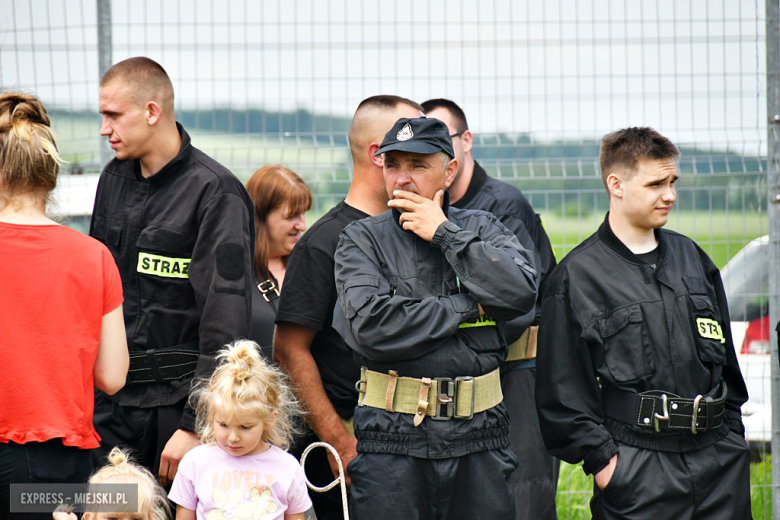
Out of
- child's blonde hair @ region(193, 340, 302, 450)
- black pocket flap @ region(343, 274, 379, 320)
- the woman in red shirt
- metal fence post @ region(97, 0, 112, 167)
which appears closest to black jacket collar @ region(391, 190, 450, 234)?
black pocket flap @ region(343, 274, 379, 320)

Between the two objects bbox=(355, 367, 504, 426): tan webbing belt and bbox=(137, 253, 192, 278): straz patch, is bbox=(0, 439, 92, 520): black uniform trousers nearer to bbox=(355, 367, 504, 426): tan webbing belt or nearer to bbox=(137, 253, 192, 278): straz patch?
bbox=(137, 253, 192, 278): straz patch

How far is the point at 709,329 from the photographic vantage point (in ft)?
10.9

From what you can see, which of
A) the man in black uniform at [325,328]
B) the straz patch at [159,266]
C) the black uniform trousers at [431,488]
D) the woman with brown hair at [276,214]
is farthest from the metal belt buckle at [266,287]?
the black uniform trousers at [431,488]

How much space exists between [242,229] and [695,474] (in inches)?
81.5

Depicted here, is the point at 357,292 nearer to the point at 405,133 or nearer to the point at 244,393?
the point at 244,393

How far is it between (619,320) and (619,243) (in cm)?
37

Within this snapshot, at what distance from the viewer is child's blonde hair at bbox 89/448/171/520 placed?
286 cm

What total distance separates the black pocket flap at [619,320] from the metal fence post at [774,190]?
156 centimetres

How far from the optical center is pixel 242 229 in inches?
129

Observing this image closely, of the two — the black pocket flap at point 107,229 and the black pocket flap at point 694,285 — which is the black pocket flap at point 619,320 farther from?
the black pocket flap at point 107,229

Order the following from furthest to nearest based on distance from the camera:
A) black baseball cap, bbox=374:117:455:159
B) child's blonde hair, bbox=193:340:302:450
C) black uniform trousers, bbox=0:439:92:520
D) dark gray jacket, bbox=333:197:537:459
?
1. black baseball cap, bbox=374:117:455:159
2. child's blonde hair, bbox=193:340:302:450
3. dark gray jacket, bbox=333:197:537:459
4. black uniform trousers, bbox=0:439:92:520

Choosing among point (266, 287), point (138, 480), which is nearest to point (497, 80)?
point (266, 287)

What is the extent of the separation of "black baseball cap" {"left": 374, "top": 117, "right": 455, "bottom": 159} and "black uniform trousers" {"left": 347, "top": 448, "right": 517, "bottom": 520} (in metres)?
1.11

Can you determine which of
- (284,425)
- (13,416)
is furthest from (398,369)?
(13,416)
